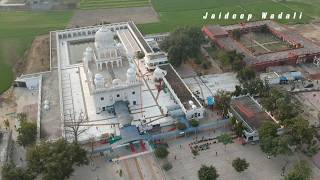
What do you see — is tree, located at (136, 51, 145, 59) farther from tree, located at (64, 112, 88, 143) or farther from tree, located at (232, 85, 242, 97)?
tree, located at (232, 85, 242, 97)

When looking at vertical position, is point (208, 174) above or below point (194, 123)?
below

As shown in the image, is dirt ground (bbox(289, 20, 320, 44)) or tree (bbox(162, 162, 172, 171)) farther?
dirt ground (bbox(289, 20, 320, 44))

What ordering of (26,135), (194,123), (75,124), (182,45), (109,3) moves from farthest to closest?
1. (109,3)
2. (182,45)
3. (75,124)
4. (194,123)
5. (26,135)

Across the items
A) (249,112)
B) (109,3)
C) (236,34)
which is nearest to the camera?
(249,112)

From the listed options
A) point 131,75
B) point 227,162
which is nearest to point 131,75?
point 131,75

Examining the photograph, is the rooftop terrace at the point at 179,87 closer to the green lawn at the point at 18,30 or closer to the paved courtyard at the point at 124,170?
the paved courtyard at the point at 124,170

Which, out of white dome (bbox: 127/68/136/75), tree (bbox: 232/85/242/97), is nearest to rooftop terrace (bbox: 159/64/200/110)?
tree (bbox: 232/85/242/97)

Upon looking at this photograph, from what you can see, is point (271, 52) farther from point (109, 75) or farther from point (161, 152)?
point (161, 152)

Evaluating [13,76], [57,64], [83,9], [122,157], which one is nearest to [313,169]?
[122,157]
